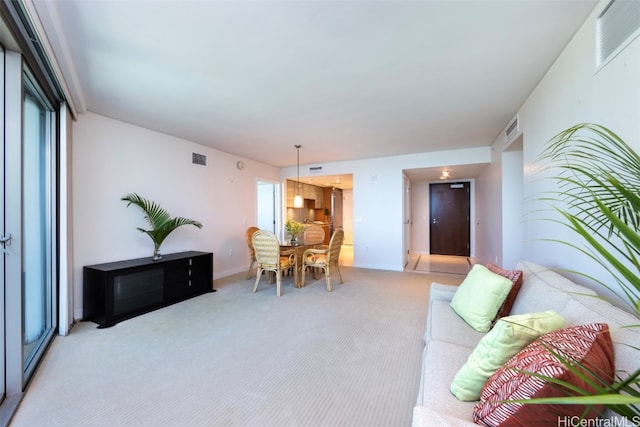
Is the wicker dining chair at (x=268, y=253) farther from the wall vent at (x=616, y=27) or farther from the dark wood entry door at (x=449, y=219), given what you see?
the dark wood entry door at (x=449, y=219)

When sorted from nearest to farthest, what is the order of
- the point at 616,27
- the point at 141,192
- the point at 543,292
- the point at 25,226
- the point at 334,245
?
the point at 616,27 < the point at 543,292 < the point at 25,226 < the point at 141,192 < the point at 334,245

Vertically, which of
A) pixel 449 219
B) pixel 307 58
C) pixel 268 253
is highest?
pixel 307 58

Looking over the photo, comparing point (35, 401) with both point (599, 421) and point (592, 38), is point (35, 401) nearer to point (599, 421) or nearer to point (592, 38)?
point (599, 421)

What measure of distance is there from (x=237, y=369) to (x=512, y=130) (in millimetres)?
4035

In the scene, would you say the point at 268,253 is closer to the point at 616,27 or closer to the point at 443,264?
the point at 616,27

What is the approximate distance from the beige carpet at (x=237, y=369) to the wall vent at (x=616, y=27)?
2385mm

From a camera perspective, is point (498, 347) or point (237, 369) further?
point (237, 369)

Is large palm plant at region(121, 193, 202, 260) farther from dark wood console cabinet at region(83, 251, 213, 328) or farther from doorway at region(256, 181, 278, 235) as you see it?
doorway at region(256, 181, 278, 235)

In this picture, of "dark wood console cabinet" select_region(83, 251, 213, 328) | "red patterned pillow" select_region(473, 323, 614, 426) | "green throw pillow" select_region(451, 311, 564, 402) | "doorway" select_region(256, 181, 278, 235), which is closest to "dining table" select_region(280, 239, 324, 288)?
"dark wood console cabinet" select_region(83, 251, 213, 328)

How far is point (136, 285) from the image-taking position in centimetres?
329

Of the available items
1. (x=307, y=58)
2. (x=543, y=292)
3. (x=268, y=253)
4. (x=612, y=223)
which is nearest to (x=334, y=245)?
(x=268, y=253)

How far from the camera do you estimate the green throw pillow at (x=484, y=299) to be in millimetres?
1882

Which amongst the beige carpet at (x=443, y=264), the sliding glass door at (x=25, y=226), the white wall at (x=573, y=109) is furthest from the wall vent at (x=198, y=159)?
the beige carpet at (x=443, y=264)

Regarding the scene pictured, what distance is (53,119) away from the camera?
273 centimetres
